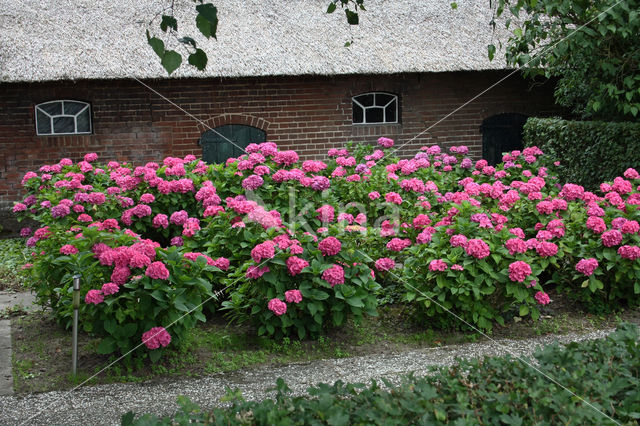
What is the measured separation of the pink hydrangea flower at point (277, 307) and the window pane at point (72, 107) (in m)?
7.67

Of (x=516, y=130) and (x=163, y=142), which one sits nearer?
(x=163, y=142)

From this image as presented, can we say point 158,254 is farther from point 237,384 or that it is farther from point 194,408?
point 194,408

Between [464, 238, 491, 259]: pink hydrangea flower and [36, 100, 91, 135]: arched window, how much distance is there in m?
8.07

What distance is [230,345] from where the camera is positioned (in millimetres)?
5281

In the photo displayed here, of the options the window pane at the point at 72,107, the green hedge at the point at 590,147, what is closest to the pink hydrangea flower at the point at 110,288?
the green hedge at the point at 590,147

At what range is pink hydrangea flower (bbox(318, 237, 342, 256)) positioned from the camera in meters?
5.11

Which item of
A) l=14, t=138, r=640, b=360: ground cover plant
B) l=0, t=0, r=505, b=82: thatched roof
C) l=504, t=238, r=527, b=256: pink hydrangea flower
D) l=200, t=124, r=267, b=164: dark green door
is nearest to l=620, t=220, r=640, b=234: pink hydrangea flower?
l=14, t=138, r=640, b=360: ground cover plant

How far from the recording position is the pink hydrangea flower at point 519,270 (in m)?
5.21

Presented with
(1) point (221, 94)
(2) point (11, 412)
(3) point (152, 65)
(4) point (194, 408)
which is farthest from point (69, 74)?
(4) point (194, 408)

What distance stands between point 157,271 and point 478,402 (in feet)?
8.24

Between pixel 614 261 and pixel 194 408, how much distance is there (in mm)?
4294

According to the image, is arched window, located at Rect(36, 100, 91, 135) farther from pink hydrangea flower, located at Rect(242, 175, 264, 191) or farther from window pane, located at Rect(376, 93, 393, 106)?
pink hydrangea flower, located at Rect(242, 175, 264, 191)

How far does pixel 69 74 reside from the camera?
10.5m

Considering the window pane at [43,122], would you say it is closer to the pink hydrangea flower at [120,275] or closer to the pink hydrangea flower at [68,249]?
the pink hydrangea flower at [68,249]
